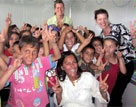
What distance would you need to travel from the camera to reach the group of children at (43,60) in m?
1.91

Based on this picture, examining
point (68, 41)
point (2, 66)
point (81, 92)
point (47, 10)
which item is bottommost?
point (81, 92)

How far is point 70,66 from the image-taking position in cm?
203

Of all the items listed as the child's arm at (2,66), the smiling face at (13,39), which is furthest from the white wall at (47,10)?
the child's arm at (2,66)

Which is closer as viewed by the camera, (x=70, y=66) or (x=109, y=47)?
(x=70, y=66)

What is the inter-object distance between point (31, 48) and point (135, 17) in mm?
2735

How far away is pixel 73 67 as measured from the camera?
2.01m

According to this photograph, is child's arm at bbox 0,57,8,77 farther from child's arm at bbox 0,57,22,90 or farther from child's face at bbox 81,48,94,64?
child's face at bbox 81,48,94,64

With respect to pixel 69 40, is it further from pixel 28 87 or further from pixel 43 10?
pixel 43 10

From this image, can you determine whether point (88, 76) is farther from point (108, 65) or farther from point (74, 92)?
point (108, 65)

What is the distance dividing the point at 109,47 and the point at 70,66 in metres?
0.68

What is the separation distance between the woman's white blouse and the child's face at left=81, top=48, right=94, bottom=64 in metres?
0.56

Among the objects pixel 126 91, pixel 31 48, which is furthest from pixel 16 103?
pixel 126 91

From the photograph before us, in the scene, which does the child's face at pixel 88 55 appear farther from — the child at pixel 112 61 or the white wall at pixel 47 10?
the white wall at pixel 47 10

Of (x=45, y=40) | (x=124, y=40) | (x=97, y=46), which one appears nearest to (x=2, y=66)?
(x=45, y=40)
